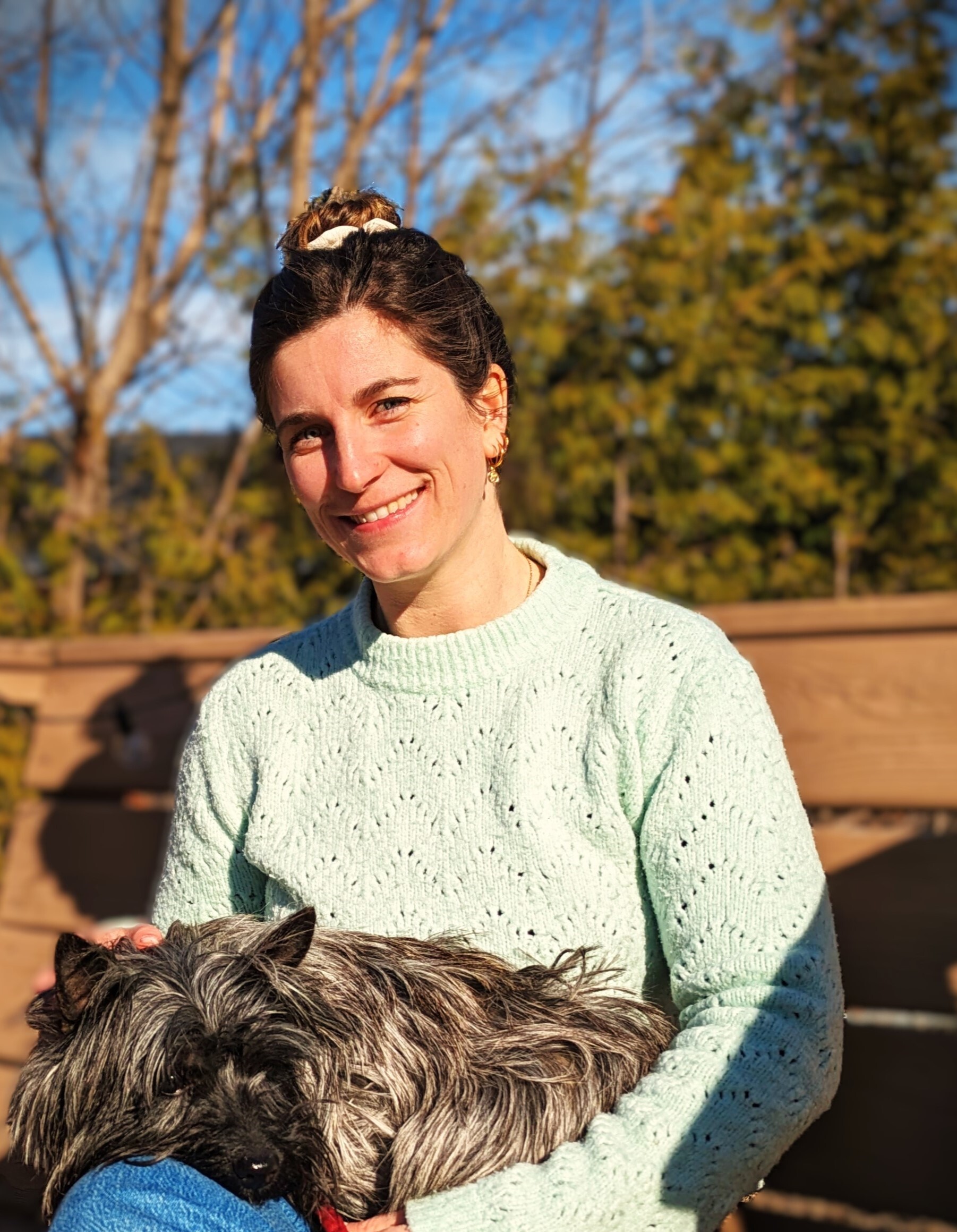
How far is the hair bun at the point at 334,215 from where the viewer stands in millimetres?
2256

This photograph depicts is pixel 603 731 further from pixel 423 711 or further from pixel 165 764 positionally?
pixel 165 764

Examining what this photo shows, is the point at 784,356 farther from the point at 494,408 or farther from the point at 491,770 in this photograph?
the point at 491,770

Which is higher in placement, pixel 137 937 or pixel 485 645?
pixel 485 645

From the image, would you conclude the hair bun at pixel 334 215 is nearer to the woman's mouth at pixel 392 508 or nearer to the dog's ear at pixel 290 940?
the woman's mouth at pixel 392 508

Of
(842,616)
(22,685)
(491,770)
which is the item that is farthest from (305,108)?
(491,770)

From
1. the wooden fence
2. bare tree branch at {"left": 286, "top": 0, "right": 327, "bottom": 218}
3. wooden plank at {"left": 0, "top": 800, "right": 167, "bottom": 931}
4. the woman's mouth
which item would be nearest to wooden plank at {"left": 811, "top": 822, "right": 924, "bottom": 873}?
the wooden fence

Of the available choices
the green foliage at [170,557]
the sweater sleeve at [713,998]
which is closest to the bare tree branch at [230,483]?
the green foliage at [170,557]

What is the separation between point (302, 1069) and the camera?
1725 millimetres

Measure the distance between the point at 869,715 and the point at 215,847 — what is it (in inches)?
59.4

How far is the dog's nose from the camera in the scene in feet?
5.26

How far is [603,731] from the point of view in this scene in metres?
2.08

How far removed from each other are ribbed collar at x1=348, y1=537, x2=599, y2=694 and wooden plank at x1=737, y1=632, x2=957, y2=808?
88 centimetres

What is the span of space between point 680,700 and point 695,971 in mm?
416

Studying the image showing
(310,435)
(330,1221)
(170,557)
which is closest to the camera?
(330,1221)
